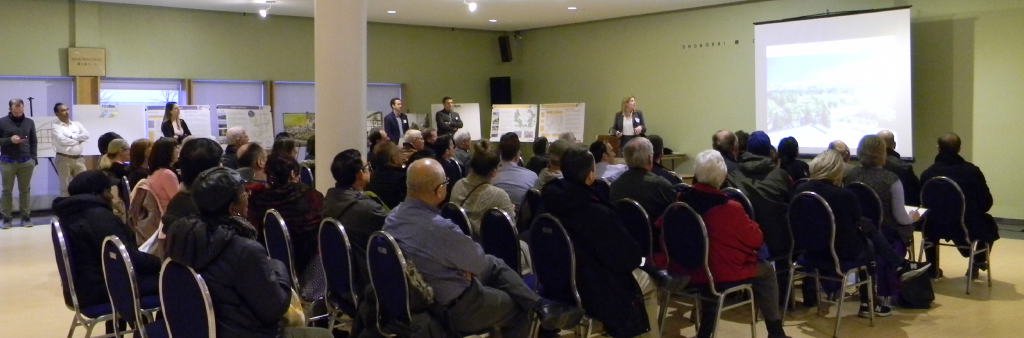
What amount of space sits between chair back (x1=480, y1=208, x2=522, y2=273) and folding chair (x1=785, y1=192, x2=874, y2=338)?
166 centimetres

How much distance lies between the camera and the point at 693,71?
12.2 meters

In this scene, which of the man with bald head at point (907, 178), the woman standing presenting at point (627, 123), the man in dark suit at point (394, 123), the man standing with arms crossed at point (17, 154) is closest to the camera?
the man with bald head at point (907, 178)

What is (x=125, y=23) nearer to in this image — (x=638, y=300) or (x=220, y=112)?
(x=220, y=112)

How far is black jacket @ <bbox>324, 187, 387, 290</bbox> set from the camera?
3.79m

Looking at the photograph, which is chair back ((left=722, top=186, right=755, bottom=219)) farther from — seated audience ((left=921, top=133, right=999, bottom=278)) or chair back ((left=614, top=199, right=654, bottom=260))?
seated audience ((left=921, top=133, right=999, bottom=278))

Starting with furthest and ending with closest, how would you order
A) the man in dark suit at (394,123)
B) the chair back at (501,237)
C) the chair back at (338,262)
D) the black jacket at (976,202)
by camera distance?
the man in dark suit at (394,123)
the black jacket at (976,202)
the chair back at (501,237)
the chair back at (338,262)

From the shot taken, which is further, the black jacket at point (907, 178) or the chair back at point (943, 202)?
the black jacket at point (907, 178)

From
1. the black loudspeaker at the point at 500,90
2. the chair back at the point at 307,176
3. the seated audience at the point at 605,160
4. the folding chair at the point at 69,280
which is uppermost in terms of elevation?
the black loudspeaker at the point at 500,90

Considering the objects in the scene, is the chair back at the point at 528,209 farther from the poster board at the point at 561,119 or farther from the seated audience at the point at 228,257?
the poster board at the point at 561,119

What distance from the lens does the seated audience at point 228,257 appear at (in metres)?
2.76

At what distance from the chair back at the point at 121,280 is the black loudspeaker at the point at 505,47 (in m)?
11.8

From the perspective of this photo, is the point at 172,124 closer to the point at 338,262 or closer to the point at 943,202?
the point at 338,262

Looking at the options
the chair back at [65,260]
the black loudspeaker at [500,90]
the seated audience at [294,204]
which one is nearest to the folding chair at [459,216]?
the seated audience at [294,204]

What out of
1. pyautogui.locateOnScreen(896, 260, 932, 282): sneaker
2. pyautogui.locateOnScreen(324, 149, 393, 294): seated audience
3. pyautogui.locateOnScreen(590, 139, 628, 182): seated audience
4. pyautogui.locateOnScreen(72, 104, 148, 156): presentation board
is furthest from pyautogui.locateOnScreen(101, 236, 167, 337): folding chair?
pyautogui.locateOnScreen(72, 104, 148, 156): presentation board
